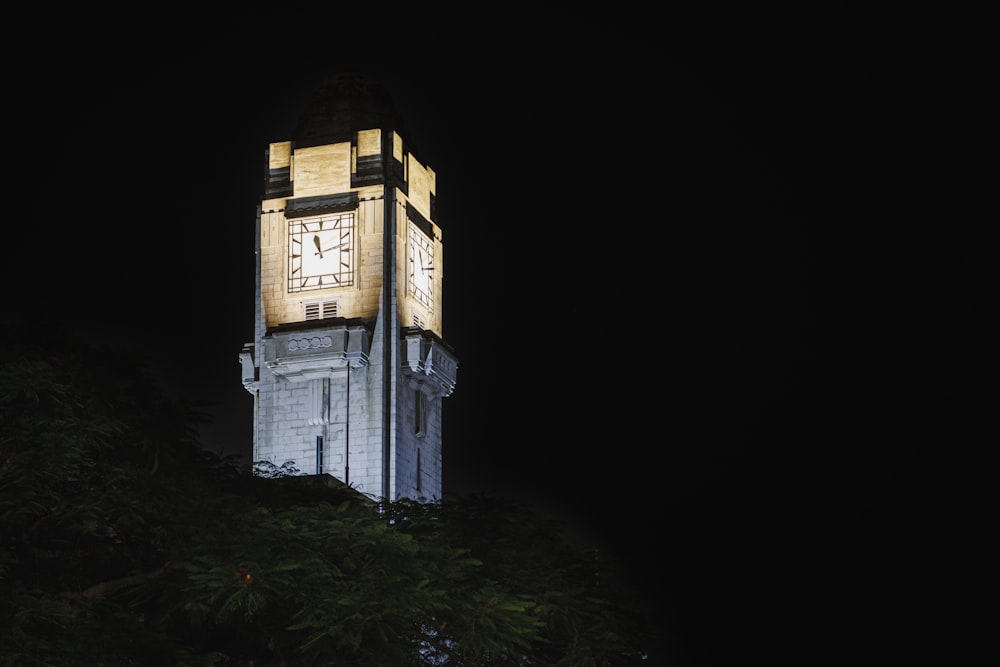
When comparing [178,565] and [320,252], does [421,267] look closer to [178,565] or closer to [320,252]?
[320,252]

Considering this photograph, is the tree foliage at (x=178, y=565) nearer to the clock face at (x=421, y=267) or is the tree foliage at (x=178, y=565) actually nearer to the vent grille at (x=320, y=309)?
the vent grille at (x=320, y=309)

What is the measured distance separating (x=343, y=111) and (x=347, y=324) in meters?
11.0

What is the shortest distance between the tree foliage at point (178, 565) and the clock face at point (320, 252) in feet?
137

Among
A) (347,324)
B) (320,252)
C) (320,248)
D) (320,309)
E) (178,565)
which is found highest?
(320,248)

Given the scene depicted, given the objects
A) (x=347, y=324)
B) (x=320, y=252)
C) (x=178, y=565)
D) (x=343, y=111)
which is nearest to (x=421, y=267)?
(x=320, y=252)

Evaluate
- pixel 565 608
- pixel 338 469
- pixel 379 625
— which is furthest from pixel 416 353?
pixel 379 625

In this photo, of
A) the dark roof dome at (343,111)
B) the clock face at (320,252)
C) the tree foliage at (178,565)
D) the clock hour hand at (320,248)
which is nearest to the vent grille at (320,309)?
the clock face at (320,252)

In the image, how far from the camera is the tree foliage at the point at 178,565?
37.2m

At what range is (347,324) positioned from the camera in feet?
278

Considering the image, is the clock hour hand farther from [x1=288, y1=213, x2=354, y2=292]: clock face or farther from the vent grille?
the vent grille

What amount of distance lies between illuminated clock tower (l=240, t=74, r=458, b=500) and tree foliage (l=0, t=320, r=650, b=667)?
40104 mm

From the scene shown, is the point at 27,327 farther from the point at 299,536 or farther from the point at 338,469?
the point at 338,469

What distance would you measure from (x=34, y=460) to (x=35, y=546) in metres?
2.44

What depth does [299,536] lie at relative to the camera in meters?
41.5
